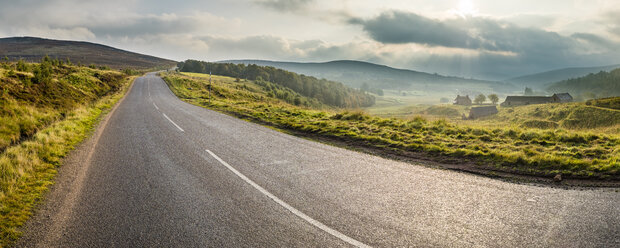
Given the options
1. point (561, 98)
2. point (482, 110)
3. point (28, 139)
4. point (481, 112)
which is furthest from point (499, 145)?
point (561, 98)

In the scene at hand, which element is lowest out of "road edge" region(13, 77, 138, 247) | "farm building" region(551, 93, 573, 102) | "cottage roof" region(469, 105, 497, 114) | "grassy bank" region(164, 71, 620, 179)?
"road edge" region(13, 77, 138, 247)

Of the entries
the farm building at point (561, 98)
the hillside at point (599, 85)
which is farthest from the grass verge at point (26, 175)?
→ the hillside at point (599, 85)

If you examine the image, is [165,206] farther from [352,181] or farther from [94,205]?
[352,181]

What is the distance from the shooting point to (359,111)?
1620cm

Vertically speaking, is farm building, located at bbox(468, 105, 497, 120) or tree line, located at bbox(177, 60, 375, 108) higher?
tree line, located at bbox(177, 60, 375, 108)

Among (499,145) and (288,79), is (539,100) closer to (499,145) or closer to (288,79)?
(288,79)

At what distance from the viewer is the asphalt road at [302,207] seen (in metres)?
3.74

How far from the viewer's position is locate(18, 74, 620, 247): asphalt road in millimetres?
3736

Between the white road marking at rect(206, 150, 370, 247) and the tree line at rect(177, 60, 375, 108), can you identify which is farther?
the tree line at rect(177, 60, 375, 108)

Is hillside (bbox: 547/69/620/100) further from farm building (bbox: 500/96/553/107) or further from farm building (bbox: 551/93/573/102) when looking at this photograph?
farm building (bbox: 500/96/553/107)

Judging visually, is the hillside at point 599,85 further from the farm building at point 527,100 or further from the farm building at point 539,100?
the farm building at point 527,100

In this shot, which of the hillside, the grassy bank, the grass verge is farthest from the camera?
the hillside

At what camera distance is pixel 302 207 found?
4.62 meters

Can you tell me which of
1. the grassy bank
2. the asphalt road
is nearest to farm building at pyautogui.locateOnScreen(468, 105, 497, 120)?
the grassy bank
